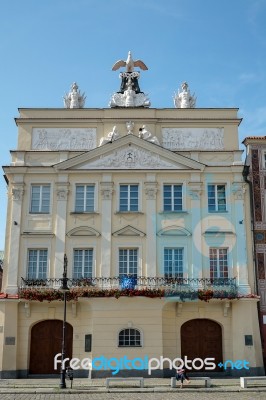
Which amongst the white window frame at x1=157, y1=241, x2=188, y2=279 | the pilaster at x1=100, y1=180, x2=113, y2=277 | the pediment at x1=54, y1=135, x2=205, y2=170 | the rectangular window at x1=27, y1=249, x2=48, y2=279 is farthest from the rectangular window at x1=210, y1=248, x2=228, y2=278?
the rectangular window at x1=27, y1=249, x2=48, y2=279

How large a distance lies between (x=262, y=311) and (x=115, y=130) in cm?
1345

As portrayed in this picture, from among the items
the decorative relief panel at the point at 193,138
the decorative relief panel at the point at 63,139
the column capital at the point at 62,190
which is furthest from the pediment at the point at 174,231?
the decorative relief panel at the point at 63,139

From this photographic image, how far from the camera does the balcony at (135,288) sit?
94.2ft

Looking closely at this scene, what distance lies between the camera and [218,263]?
30.6 metres

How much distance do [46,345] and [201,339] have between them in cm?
859

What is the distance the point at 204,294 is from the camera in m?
28.8

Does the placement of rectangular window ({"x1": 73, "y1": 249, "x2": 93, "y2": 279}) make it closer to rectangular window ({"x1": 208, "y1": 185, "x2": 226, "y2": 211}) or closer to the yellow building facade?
the yellow building facade

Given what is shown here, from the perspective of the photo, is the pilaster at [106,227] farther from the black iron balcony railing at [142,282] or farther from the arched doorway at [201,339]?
the arched doorway at [201,339]

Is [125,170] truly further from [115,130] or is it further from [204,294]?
[204,294]

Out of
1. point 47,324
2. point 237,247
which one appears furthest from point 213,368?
point 47,324

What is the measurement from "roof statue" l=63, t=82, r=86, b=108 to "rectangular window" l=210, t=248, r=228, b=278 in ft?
40.3

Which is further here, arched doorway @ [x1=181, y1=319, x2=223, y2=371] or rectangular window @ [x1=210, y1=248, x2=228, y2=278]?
rectangular window @ [x1=210, y1=248, x2=228, y2=278]

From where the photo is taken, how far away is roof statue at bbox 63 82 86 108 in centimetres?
3384

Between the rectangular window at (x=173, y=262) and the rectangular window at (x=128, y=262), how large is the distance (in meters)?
1.69
